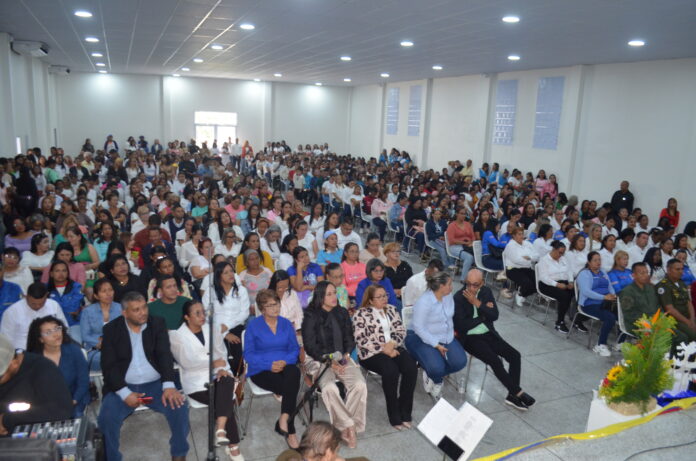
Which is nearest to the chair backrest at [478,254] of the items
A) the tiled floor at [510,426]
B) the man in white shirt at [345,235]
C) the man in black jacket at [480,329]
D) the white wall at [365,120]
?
the man in white shirt at [345,235]

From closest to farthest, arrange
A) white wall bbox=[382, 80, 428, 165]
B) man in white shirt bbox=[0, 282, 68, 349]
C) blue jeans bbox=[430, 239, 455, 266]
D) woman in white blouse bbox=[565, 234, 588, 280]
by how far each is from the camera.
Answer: man in white shirt bbox=[0, 282, 68, 349] → woman in white blouse bbox=[565, 234, 588, 280] → blue jeans bbox=[430, 239, 455, 266] → white wall bbox=[382, 80, 428, 165]

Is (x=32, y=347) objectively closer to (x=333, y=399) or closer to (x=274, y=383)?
(x=274, y=383)

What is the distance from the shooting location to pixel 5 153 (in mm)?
11031

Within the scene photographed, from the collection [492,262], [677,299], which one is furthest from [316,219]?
[677,299]

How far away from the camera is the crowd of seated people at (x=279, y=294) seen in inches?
159

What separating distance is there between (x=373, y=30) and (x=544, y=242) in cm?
454

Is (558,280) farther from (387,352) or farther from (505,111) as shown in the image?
(505,111)

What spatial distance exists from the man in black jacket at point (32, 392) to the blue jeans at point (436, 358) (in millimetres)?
2853

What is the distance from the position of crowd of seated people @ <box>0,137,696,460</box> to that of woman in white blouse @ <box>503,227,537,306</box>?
20mm

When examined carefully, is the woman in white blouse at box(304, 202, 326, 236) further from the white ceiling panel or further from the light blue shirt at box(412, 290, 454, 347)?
the light blue shirt at box(412, 290, 454, 347)

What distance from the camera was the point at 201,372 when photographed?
4203 millimetres

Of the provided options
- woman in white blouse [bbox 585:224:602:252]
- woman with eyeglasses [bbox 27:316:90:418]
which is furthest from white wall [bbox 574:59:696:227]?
woman with eyeglasses [bbox 27:316:90:418]

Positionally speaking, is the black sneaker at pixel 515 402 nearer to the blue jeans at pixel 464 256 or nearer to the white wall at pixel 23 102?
the blue jeans at pixel 464 256

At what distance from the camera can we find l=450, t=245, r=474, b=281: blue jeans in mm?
8422
